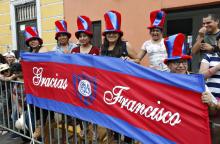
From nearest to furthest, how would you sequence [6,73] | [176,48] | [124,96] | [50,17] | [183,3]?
[176,48]
[124,96]
[6,73]
[183,3]
[50,17]

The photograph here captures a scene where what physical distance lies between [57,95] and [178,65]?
6.30 feet

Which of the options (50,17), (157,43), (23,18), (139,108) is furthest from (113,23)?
(23,18)

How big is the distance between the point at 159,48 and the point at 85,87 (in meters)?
A: 1.40

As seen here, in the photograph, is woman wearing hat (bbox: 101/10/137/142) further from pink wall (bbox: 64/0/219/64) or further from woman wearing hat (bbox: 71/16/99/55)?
pink wall (bbox: 64/0/219/64)

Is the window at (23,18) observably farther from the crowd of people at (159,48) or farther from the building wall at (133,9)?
the crowd of people at (159,48)

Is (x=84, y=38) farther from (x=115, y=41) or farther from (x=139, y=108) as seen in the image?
(x=139, y=108)

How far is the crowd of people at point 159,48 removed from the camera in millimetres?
3244

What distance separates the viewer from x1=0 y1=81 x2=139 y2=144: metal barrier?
4.21m

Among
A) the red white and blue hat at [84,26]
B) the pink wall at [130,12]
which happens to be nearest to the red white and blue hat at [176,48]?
the red white and blue hat at [84,26]

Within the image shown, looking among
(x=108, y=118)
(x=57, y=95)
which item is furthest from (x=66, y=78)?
(x=108, y=118)

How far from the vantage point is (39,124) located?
5176mm

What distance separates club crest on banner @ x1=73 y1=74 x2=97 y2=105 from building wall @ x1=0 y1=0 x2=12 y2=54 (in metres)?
8.93

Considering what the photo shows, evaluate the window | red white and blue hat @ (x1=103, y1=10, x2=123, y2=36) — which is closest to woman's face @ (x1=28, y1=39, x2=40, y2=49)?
red white and blue hat @ (x1=103, y1=10, x2=123, y2=36)

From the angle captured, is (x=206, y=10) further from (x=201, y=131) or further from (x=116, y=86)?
(x=201, y=131)
